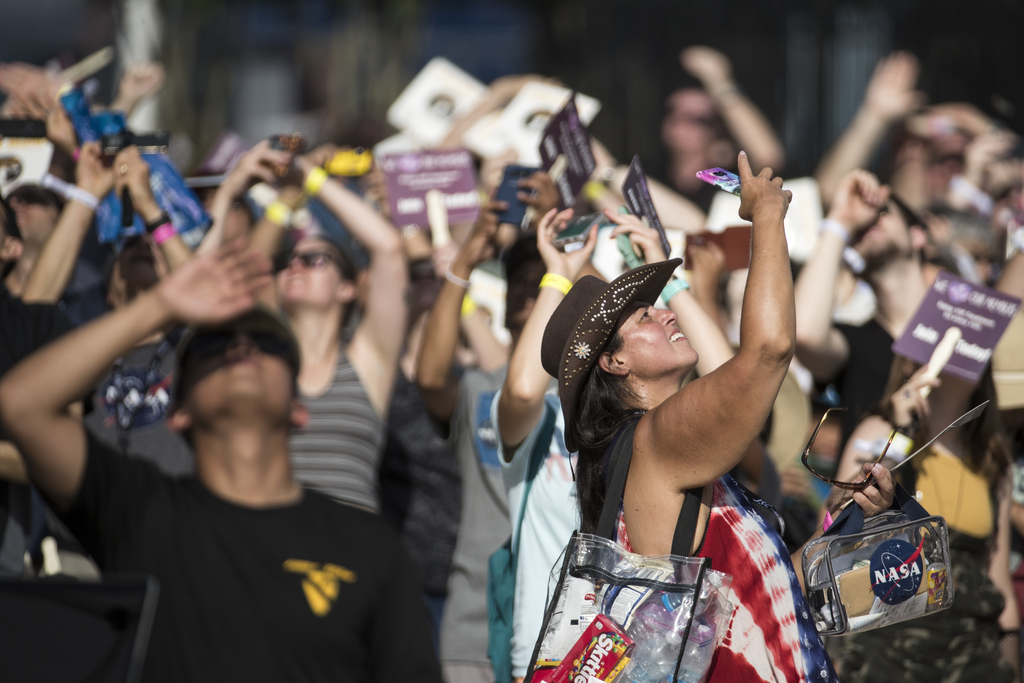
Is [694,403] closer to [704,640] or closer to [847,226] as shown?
[704,640]

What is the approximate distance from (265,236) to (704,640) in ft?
10.6

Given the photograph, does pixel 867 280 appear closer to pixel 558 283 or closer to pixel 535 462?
pixel 558 283

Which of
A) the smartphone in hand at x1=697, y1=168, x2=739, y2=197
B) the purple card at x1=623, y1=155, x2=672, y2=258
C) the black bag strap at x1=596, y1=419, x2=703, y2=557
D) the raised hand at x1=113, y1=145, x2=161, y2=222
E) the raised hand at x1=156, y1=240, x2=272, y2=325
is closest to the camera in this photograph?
the black bag strap at x1=596, y1=419, x2=703, y2=557

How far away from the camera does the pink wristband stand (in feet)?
13.1

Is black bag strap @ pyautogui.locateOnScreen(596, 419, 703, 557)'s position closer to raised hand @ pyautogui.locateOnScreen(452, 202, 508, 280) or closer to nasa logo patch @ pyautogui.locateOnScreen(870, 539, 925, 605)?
nasa logo patch @ pyautogui.locateOnScreen(870, 539, 925, 605)

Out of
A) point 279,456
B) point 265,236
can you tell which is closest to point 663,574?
point 279,456

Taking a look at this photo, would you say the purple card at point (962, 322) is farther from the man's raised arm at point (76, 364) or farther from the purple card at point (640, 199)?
the man's raised arm at point (76, 364)

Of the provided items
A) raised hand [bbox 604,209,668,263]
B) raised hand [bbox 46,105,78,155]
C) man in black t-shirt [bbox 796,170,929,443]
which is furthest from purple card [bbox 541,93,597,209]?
raised hand [bbox 46,105,78,155]

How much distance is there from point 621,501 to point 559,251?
118 cm

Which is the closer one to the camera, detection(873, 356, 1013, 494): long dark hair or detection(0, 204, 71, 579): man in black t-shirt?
detection(0, 204, 71, 579): man in black t-shirt

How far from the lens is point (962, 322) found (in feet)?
11.4

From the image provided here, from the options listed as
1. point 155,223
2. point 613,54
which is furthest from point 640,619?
point 613,54

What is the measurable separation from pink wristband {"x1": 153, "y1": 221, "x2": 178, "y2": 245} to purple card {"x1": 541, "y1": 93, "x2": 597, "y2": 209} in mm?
1430

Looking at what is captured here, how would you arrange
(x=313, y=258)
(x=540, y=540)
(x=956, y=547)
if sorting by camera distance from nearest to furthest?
1. (x=540, y=540)
2. (x=956, y=547)
3. (x=313, y=258)
